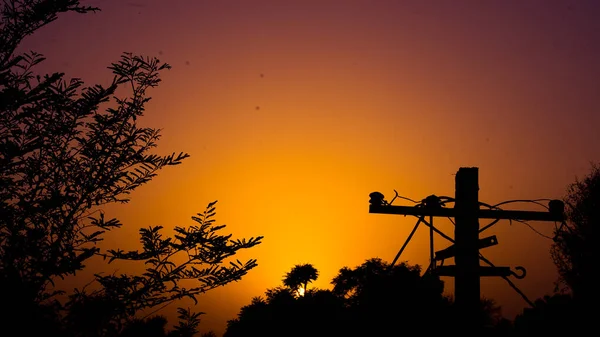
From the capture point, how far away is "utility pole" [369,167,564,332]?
8852 millimetres

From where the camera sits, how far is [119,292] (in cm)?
585

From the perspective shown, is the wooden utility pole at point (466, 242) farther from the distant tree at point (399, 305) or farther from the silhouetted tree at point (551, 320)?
the silhouetted tree at point (551, 320)

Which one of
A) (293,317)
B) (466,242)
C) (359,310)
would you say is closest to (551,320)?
(466,242)

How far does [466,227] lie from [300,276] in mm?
12246

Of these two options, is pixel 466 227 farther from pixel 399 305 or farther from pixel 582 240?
pixel 582 240

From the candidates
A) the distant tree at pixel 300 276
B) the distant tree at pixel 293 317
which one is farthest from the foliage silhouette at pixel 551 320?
the distant tree at pixel 300 276

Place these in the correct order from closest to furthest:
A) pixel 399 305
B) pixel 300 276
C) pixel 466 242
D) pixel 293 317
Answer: pixel 466 242, pixel 399 305, pixel 293 317, pixel 300 276

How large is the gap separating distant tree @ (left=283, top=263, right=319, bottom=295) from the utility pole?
→ 10442 millimetres

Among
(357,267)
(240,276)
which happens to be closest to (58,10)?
(240,276)

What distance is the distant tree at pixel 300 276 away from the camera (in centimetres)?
2017

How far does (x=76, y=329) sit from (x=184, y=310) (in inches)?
55.5

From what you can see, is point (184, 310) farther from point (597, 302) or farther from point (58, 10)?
point (597, 302)

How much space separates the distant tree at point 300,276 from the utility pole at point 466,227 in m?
10.4

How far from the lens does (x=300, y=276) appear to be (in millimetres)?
20641
